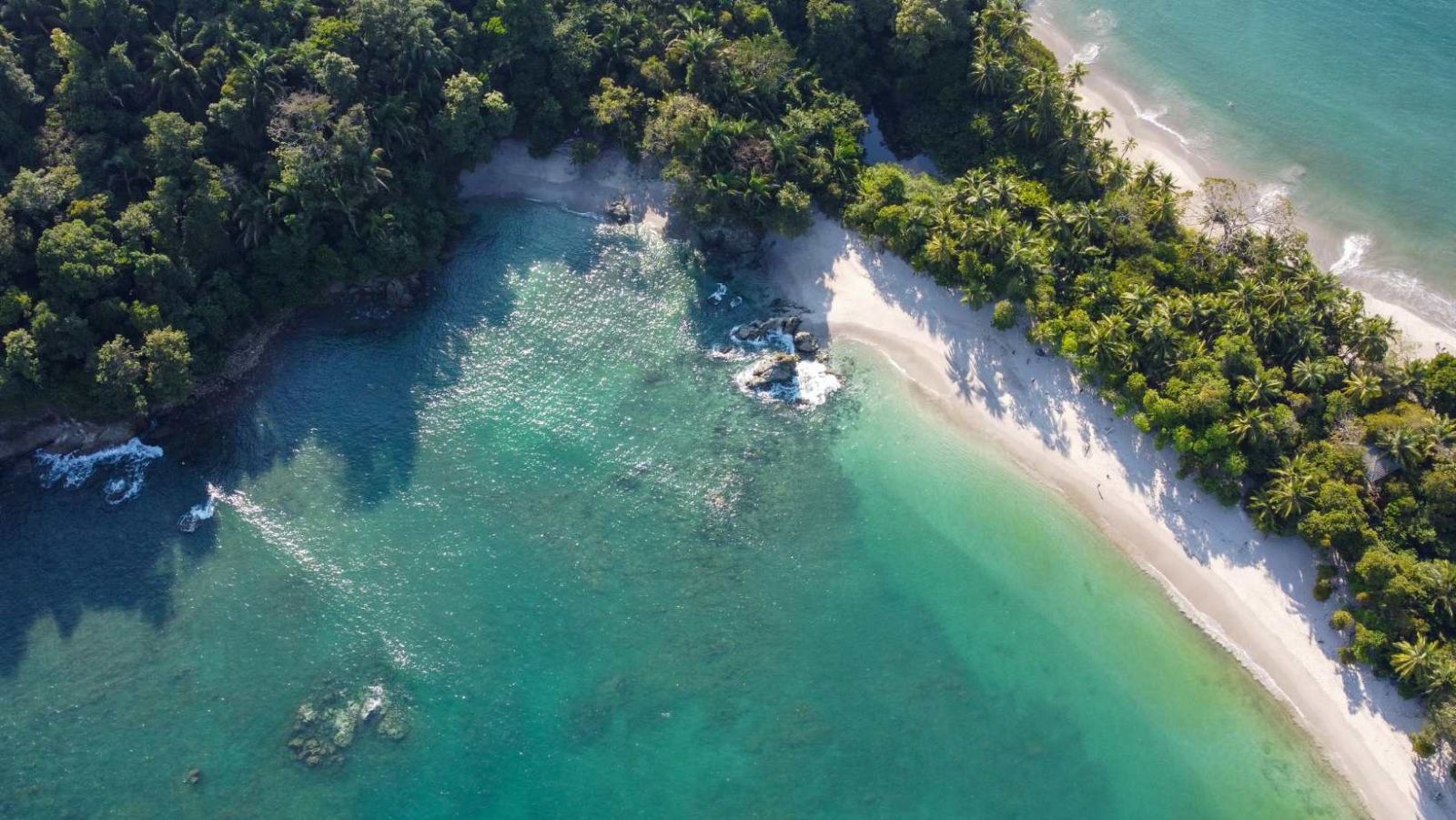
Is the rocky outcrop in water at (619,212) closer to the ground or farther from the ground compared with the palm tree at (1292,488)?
closer to the ground

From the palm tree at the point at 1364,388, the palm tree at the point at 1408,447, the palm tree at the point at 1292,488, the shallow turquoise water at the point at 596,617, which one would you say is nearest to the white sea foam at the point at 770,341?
the shallow turquoise water at the point at 596,617

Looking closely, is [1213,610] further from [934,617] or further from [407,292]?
[407,292]

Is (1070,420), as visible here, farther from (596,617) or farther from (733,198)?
(596,617)

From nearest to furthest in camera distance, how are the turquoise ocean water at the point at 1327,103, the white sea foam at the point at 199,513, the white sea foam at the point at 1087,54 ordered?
the white sea foam at the point at 199,513
the turquoise ocean water at the point at 1327,103
the white sea foam at the point at 1087,54

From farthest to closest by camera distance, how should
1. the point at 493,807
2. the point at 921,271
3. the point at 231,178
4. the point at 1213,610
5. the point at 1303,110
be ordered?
the point at 1303,110 → the point at 921,271 → the point at 231,178 → the point at 1213,610 → the point at 493,807

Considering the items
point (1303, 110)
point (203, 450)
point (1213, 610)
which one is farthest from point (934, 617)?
point (1303, 110)

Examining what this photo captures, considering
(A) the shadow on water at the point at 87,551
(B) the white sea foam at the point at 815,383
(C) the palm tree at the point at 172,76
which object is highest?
(B) the white sea foam at the point at 815,383

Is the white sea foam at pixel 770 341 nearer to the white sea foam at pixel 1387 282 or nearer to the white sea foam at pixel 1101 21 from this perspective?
the white sea foam at pixel 1387 282
